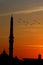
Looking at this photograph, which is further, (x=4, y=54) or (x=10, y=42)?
(x=4, y=54)

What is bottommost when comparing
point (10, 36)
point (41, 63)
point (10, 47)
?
point (41, 63)

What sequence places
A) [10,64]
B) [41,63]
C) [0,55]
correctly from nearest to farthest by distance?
[10,64] → [41,63] → [0,55]

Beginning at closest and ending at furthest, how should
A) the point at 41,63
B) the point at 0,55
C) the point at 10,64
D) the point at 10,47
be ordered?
1. the point at 10,64
2. the point at 41,63
3. the point at 10,47
4. the point at 0,55

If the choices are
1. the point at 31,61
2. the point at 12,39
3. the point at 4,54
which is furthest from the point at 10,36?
the point at 31,61

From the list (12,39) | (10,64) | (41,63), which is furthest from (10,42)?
(41,63)

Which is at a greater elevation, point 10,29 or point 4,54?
point 10,29

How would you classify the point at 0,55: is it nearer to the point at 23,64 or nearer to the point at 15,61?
the point at 15,61

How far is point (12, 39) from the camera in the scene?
6.28 meters

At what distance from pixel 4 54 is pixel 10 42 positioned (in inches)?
34.1

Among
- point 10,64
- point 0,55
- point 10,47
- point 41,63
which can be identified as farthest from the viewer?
point 0,55

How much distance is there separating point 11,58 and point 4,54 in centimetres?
96

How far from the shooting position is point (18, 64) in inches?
217

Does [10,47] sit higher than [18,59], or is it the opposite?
[10,47]

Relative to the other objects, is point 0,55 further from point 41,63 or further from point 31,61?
point 41,63
